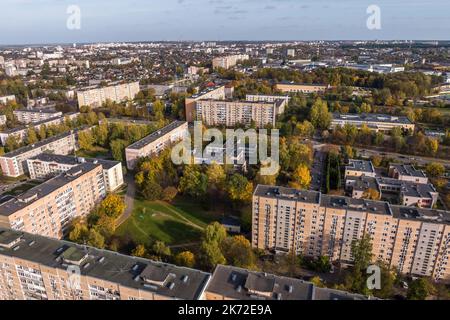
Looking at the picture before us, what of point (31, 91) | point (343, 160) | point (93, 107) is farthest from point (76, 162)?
point (31, 91)

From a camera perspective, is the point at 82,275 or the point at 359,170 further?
the point at 359,170

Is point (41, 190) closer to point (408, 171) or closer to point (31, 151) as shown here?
point (31, 151)

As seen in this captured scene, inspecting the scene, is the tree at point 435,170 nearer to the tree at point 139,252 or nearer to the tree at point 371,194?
the tree at point 371,194

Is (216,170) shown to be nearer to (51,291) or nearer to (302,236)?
(302,236)

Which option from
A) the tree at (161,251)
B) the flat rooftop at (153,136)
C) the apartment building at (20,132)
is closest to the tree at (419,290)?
the tree at (161,251)

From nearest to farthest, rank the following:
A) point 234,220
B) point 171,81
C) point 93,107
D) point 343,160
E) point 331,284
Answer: point 331,284, point 234,220, point 343,160, point 93,107, point 171,81

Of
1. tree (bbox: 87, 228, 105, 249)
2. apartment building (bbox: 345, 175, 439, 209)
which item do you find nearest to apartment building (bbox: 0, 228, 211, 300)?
tree (bbox: 87, 228, 105, 249)

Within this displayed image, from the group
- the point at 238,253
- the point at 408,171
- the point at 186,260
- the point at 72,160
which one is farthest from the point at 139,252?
the point at 408,171
